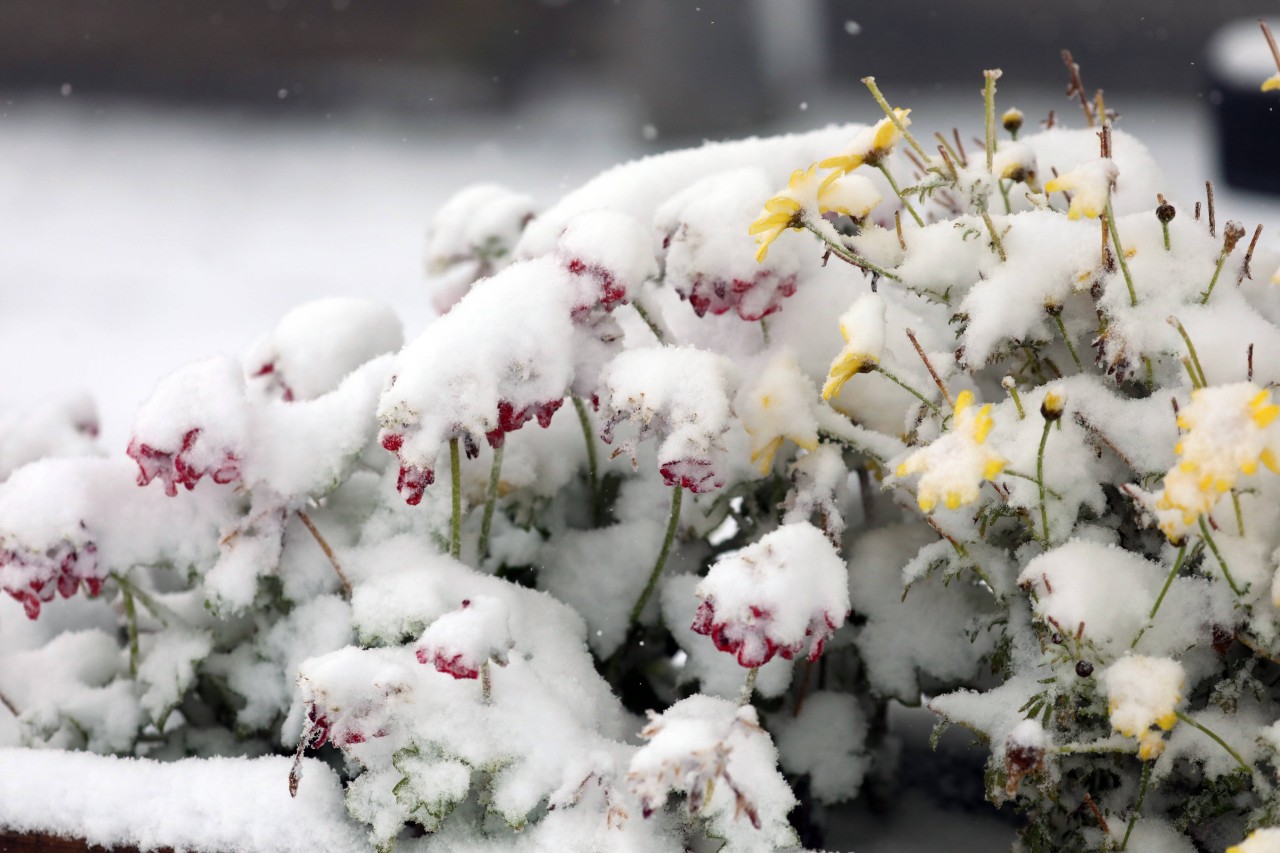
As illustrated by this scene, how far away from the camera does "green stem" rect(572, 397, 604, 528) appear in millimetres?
943

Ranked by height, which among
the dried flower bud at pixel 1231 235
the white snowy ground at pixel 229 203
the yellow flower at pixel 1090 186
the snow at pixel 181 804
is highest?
the yellow flower at pixel 1090 186

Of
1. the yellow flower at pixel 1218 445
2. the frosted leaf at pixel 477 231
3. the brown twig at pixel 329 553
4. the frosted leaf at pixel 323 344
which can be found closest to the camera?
the yellow flower at pixel 1218 445

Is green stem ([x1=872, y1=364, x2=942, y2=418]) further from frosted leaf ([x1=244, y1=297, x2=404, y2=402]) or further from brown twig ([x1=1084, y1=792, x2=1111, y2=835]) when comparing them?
frosted leaf ([x1=244, y1=297, x2=404, y2=402])

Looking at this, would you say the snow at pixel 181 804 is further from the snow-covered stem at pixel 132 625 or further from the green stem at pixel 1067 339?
the green stem at pixel 1067 339

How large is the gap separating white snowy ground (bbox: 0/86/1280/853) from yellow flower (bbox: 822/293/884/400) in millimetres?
2313

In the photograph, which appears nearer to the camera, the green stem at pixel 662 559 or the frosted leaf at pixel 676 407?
the frosted leaf at pixel 676 407

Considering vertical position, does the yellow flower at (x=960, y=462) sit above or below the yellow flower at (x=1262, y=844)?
above

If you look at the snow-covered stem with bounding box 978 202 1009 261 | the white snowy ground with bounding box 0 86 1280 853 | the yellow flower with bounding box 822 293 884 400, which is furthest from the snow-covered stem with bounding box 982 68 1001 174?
the white snowy ground with bounding box 0 86 1280 853

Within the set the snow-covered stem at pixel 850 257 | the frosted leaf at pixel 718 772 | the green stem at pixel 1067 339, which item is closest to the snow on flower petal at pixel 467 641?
the frosted leaf at pixel 718 772

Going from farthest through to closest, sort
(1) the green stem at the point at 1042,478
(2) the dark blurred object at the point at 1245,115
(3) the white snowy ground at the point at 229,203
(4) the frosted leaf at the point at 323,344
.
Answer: (3) the white snowy ground at the point at 229,203
(2) the dark blurred object at the point at 1245,115
(4) the frosted leaf at the point at 323,344
(1) the green stem at the point at 1042,478

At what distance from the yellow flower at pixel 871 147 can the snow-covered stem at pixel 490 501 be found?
0.27 m

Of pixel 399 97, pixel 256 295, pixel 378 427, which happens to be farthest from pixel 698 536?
pixel 399 97

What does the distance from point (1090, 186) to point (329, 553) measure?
595mm

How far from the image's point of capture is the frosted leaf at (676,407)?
763mm
